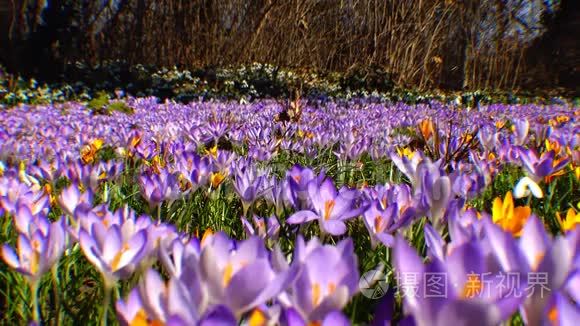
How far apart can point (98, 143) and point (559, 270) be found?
222 centimetres

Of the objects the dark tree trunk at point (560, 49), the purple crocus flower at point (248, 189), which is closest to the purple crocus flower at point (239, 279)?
the purple crocus flower at point (248, 189)

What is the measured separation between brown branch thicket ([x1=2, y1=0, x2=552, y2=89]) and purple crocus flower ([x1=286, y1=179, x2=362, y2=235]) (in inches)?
462

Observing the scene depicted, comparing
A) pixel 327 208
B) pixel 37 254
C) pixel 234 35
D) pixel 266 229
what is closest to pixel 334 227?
pixel 327 208

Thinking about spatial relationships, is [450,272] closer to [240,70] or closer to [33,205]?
[33,205]

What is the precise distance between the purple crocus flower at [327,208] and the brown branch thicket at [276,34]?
11.7 meters

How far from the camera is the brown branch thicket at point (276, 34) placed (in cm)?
1271

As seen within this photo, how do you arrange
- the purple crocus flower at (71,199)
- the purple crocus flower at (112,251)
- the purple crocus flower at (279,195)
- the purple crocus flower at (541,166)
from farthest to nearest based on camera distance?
the purple crocus flower at (541,166) → the purple crocus flower at (279,195) → the purple crocus flower at (71,199) → the purple crocus flower at (112,251)

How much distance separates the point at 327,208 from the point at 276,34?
12656 mm

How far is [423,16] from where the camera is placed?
13.7m

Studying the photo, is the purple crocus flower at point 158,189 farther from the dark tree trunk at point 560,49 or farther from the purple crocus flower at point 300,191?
the dark tree trunk at point 560,49

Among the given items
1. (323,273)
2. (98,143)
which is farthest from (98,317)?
(98,143)

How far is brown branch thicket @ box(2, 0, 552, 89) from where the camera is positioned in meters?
12.7

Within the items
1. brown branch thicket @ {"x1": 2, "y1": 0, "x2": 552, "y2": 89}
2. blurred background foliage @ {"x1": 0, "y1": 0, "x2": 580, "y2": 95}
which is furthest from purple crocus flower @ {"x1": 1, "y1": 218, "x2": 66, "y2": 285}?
brown branch thicket @ {"x1": 2, "y1": 0, "x2": 552, "y2": 89}

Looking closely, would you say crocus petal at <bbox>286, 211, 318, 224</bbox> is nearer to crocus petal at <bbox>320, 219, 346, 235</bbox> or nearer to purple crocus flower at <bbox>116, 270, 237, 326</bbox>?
crocus petal at <bbox>320, 219, 346, 235</bbox>
